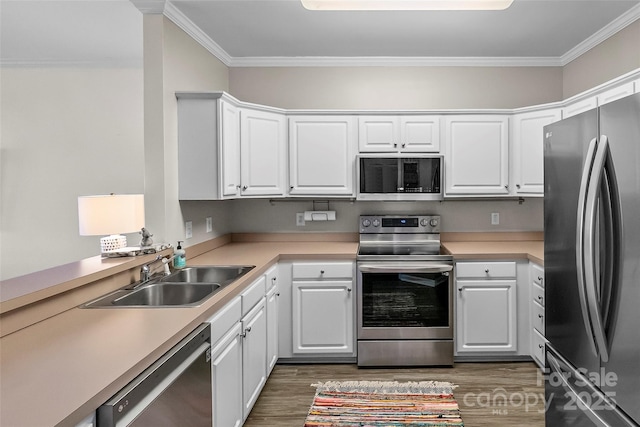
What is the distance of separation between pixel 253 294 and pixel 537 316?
205cm

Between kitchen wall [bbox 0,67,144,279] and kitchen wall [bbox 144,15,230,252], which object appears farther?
kitchen wall [bbox 0,67,144,279]

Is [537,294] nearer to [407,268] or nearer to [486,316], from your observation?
[486,316]

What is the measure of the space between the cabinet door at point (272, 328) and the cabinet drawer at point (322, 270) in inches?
8.4

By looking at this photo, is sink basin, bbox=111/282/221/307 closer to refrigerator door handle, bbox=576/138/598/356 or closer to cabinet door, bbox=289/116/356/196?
cabinet door, bbox=289/116/356/196

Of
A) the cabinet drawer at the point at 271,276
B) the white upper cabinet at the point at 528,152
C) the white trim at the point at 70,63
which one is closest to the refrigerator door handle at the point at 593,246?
the cabinet drawer at the point at 271,276

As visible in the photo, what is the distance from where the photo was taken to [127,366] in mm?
1207

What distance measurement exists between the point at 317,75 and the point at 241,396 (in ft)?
9.03

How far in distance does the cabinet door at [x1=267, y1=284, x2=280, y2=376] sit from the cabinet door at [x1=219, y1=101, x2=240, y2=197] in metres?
0.78

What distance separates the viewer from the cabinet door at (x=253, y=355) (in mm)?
2363

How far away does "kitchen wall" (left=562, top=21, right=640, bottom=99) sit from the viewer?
9.65 feet

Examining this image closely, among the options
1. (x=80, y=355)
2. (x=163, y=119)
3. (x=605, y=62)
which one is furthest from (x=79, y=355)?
(x=605, y=62)

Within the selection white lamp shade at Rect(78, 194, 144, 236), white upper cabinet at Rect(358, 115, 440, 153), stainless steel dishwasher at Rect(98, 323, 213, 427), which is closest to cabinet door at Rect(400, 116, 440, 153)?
white upper cabinet at Rect(358, 115, 440, 153)

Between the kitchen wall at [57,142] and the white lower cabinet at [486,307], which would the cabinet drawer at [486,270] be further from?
the kitchen wall at [57,142]

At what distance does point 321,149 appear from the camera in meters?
3.63
